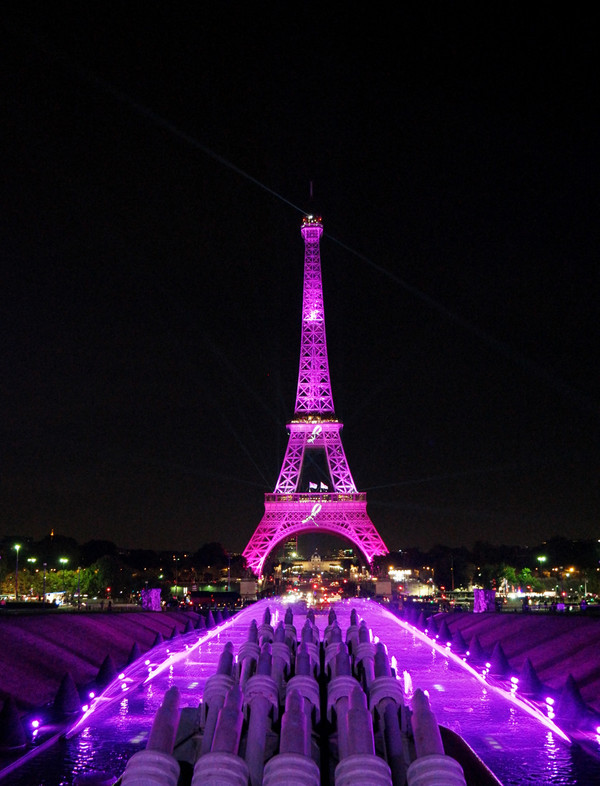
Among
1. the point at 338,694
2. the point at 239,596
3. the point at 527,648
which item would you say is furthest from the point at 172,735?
the point at 239,596

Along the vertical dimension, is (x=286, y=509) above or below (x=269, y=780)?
above

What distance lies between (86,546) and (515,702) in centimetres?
14064

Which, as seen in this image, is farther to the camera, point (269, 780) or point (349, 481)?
point (349, 481)

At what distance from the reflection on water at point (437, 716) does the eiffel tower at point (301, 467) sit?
7092 centimetres

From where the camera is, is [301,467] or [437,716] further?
[301,467]

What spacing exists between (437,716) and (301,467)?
89.3 metres

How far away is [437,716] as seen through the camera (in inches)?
685

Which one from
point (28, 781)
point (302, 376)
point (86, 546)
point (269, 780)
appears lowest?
point (28, 781)

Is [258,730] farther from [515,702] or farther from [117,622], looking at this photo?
[117,622]

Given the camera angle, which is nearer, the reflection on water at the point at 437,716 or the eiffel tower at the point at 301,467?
the reflection on water at the point at 437,716

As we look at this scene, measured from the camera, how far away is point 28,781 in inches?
494

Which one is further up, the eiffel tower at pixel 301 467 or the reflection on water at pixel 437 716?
the eiffel tower at pixel 301 467

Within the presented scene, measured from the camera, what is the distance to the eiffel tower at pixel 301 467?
100 metres

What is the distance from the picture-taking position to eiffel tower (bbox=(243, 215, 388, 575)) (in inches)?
3944
